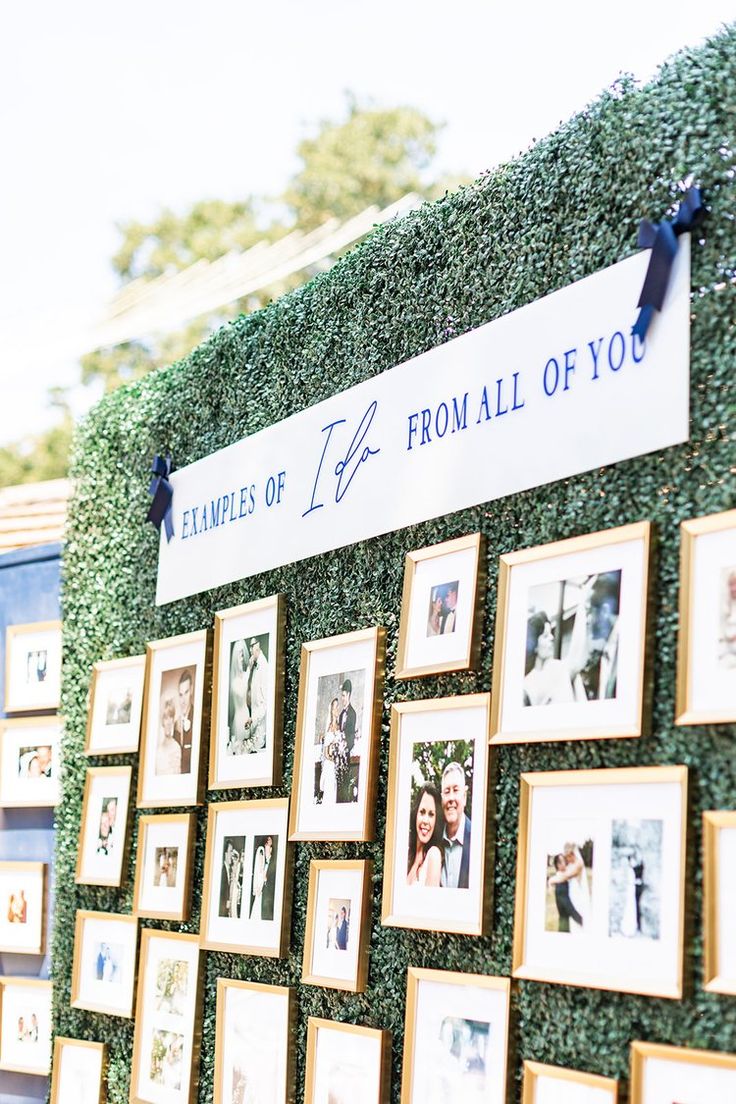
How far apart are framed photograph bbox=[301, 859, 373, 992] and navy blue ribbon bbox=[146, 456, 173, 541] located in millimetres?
1346

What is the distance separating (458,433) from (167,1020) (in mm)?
1906

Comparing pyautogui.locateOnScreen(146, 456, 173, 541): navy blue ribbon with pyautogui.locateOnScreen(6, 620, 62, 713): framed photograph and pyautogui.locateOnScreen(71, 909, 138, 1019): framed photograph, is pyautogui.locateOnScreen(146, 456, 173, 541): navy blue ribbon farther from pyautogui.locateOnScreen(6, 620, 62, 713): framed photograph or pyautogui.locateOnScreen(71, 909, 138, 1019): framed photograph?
pyautogui.locateOnScreen(71, 909, 138, 1019): framed photograph

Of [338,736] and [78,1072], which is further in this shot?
[78,1072]

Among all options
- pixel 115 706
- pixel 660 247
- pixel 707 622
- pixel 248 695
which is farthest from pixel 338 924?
pixel 660 247

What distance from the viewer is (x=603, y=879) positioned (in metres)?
2.32

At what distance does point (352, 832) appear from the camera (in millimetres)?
2971

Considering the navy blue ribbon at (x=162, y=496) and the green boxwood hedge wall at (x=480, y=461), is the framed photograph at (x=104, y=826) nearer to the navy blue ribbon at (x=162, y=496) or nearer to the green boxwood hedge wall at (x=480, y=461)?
the green boxwood hedge wall at (x=480, y=461)

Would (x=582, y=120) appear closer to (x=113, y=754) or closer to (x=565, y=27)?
(x=113, y=754)

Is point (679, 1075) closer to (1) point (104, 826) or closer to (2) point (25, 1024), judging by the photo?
(1) point (104, 826)

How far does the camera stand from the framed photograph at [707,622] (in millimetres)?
2125

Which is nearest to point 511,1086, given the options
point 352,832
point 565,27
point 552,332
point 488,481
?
point 352,832

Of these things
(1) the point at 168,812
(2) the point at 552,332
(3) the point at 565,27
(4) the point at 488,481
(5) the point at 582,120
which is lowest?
(1) the point at 168,812

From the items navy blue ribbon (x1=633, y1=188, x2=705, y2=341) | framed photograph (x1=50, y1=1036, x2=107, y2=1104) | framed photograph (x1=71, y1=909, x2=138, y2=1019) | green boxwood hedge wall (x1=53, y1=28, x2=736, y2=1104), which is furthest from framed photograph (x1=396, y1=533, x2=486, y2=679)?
framed photograph (x1=50, y1=1036, x2=107, y2=1104)

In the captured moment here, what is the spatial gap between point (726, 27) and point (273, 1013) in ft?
7.88
